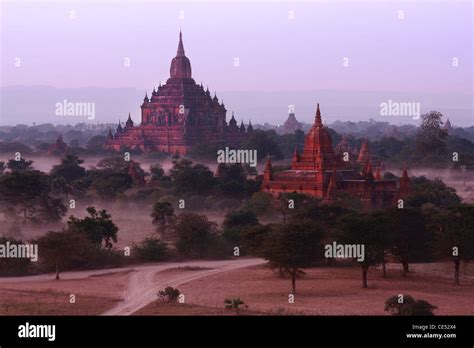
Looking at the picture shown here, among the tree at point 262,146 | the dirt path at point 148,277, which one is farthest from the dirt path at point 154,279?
the tree at point 262,146

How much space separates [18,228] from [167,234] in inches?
307

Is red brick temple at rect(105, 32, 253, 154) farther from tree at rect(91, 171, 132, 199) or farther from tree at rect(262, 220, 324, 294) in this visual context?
tree at rect(262, 220, 324, 294)

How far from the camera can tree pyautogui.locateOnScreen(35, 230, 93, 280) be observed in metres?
35.4

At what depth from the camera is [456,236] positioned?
36.2 m

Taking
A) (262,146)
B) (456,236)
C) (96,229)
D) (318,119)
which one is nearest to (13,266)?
(96,229)

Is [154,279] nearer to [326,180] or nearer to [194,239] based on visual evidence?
[194,239]

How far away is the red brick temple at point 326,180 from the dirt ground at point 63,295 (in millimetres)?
18997

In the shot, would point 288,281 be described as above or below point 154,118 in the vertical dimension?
below

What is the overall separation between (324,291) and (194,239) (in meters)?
Result: 9.28

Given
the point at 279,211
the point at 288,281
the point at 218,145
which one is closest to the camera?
the point at 288,281

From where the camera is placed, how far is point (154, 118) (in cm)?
10275

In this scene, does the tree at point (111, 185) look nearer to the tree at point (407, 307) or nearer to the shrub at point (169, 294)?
the shrub at point (169, 294)
